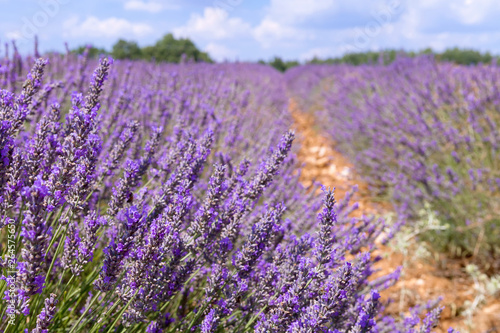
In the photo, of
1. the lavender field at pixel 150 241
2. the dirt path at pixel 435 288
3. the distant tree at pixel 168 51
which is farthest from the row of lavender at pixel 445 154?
the distant tree at pixel 168 51

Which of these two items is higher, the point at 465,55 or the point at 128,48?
the point at 465,55

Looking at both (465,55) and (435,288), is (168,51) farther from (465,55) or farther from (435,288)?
(465,55)

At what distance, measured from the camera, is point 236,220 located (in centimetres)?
134

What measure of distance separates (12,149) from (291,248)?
2.84 ft

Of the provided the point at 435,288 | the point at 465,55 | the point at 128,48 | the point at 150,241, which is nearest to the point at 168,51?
the point at 128,48

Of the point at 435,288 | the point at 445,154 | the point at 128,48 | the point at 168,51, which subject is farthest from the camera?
the point at 168,51

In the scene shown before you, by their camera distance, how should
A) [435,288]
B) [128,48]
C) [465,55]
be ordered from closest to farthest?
[435,288]
[128,48]
[465,55]

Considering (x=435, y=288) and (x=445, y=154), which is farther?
(x=445, y=154)

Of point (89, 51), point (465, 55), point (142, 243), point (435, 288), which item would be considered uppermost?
point (465, 55)

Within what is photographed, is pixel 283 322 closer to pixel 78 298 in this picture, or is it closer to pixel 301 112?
pixel 78 298

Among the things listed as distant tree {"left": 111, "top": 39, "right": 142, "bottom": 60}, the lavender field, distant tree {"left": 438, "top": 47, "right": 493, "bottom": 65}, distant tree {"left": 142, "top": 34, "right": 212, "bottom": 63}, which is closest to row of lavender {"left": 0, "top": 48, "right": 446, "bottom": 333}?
the lavender field

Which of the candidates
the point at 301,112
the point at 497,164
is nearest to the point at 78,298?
the point at 497,164

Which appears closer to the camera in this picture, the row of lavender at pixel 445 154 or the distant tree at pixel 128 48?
the row of lavender at pixel 445 154

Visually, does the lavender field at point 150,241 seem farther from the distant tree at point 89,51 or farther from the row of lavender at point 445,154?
the row of lavender at point 445,154
